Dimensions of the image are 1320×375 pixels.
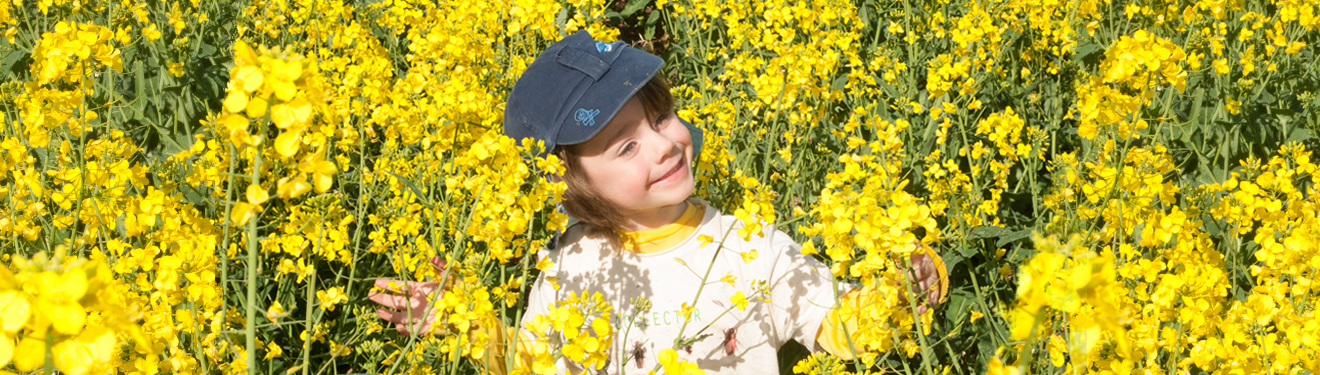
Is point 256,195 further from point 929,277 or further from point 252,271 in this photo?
point 929,277

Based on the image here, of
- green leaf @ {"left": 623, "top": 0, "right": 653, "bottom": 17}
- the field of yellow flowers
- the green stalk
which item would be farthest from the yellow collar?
green leaf @ {"left": 623, "top": 0, "right": 653, "bottom": 17}

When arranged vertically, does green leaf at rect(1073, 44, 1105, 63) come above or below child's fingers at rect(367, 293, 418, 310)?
below

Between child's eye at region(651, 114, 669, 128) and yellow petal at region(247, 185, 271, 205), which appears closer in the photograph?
yellow petal at region(247, 185, 271, 205)

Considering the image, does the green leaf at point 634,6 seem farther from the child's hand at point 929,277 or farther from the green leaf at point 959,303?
the child's hand at point 929,277

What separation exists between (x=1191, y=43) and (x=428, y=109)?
2335mm

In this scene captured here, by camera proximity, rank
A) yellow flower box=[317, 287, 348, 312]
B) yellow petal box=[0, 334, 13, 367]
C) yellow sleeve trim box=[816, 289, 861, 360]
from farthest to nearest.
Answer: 1. yellow sleeve trim box=[816, 289, 861, 360]
2. yellow flower box=[317, 287, 348, 312]
3. yellow petal box=[0, 334, 13, 367]

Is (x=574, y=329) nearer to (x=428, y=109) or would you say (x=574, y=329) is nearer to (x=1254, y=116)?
(x=428, y=109)

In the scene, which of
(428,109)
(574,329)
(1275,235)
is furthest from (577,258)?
(1275,235)

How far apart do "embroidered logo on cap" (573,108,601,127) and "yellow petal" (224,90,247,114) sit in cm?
115

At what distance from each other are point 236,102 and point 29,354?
11.0 inches

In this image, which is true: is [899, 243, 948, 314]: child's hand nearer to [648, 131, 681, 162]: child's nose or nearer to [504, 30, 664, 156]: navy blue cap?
[648, 131, 681, 162]: child's nose

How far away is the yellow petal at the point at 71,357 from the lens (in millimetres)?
755

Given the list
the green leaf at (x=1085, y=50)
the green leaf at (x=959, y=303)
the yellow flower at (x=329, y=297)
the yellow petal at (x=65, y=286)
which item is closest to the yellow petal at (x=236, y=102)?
the yellow petal at (x=65, y=286)

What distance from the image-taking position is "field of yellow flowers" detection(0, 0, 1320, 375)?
104cm
